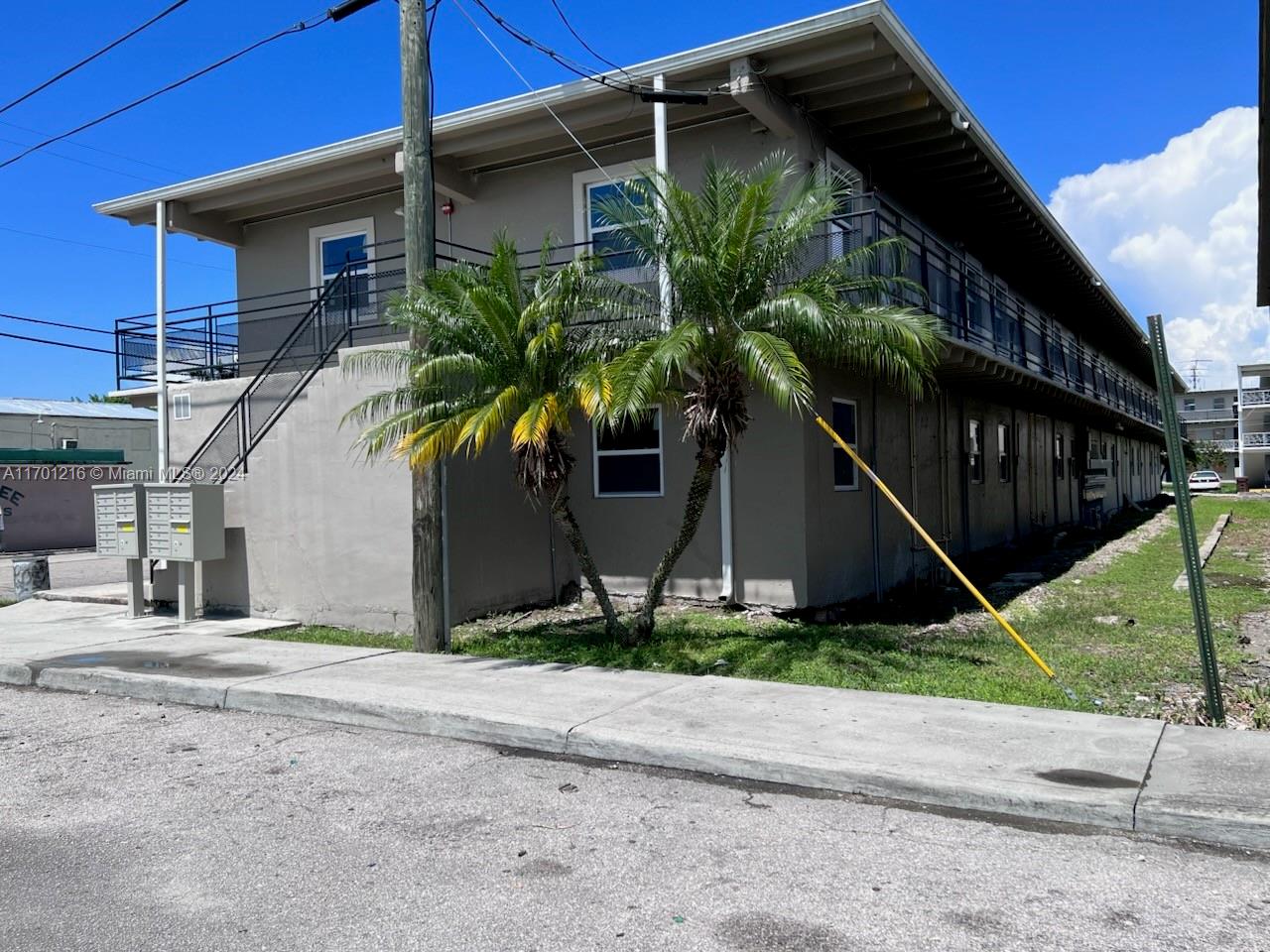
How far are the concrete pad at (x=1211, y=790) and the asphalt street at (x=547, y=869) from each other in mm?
149

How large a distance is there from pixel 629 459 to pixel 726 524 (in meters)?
1.75

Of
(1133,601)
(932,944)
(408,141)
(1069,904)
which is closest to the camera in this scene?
(932,944)

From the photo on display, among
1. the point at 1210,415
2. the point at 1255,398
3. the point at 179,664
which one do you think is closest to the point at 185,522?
the point at 179,664

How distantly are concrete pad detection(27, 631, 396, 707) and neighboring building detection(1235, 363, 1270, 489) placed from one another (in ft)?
249

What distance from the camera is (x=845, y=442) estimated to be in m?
13.1

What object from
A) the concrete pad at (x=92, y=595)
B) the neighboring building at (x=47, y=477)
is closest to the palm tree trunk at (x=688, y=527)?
the concrete pad at (x=92, y=595)

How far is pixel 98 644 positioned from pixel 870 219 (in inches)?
388

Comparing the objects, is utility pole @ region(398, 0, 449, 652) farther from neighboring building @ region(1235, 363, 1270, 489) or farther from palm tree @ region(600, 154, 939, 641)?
neighboring building @ region(1235, 363, 1270, 489)

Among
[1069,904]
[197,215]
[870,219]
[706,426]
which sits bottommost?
[1069,904]

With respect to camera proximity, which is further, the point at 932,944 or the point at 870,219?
the point at 870,219

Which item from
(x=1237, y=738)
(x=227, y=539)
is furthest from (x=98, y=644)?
(x=1237, y=738)

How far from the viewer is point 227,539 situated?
12992 millimetres

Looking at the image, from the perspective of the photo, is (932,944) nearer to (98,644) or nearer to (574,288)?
(574,288)

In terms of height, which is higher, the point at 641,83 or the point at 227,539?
the point at 641,83
